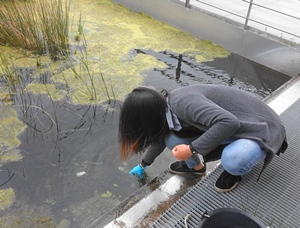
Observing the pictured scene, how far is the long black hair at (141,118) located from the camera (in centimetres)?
132

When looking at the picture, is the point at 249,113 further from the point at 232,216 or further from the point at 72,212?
the point at 72,212

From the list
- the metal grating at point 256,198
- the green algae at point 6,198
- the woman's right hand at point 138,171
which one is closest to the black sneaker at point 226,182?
the metal grating at point 256,198

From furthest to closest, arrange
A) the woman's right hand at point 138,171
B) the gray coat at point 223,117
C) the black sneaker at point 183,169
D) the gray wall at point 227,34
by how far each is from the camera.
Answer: the gray wall at point 227,34 < the woman's right hand at point 138,171 < the black sneaker at point 183,169 < the gray coat at point 223,117

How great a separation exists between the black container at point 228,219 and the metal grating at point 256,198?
0.19 meters

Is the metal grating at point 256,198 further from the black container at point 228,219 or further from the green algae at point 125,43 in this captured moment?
the green algae at point 125,43

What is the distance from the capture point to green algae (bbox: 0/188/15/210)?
5.79ft

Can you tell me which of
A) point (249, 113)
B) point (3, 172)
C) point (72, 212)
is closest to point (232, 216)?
point (249, 113)

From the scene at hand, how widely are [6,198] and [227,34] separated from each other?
274cm

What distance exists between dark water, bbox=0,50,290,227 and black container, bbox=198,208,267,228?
28.7 inches

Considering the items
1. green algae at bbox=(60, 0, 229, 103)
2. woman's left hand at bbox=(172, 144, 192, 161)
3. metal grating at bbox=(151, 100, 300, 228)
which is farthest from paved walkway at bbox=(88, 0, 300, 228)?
green algae at bbox=(60, 0, 229, 103)

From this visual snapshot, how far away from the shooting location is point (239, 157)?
1.38 m

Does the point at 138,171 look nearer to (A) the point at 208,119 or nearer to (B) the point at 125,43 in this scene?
(A) the point at 208,119

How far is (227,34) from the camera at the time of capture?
3.51 meters

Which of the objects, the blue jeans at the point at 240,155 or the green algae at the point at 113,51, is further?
the green algae at the point at 113,51
